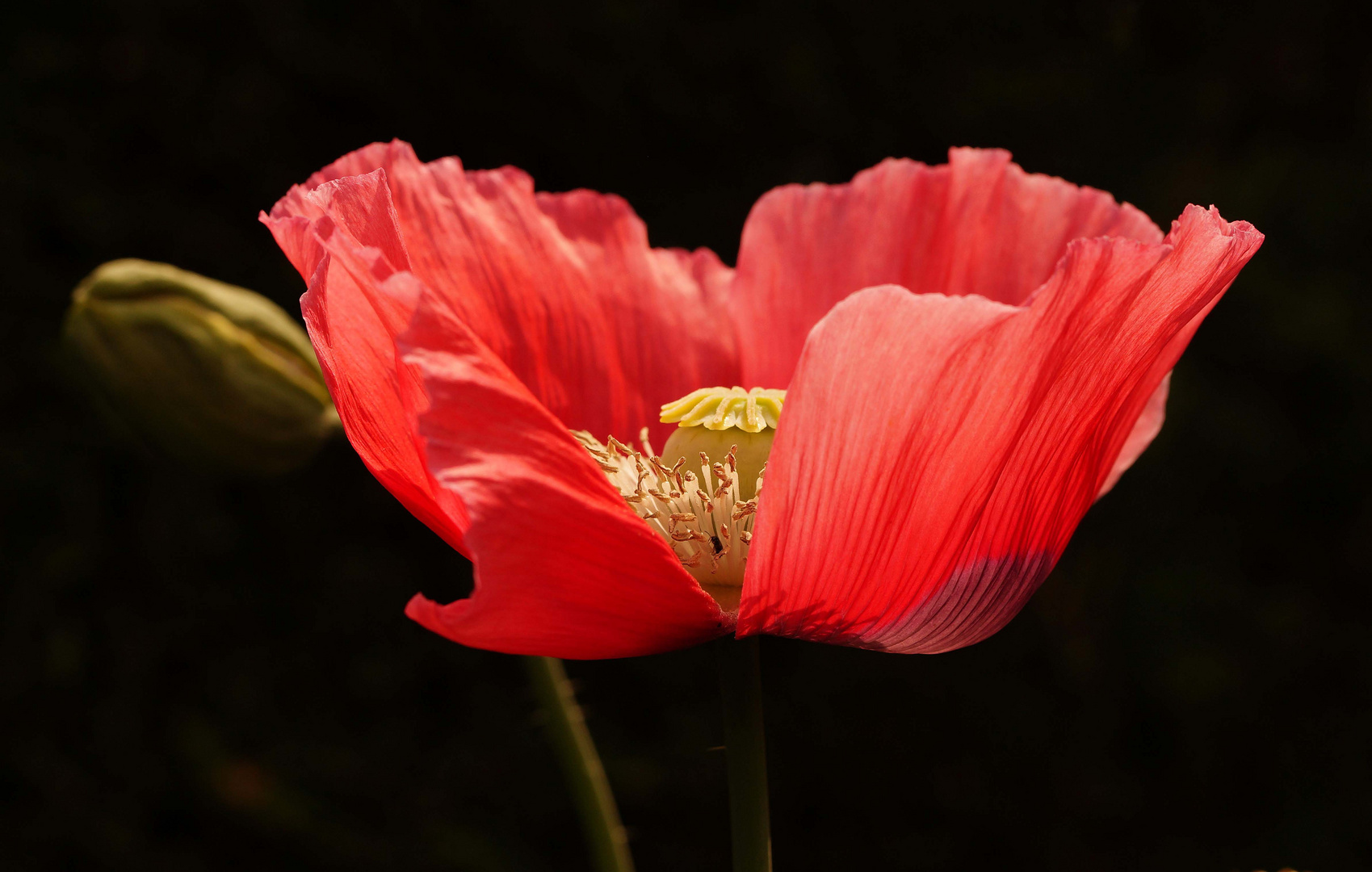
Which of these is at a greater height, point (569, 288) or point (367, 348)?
point (569, 288)

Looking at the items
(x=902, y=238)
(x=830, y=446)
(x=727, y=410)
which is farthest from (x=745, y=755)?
(x=902, y=238)

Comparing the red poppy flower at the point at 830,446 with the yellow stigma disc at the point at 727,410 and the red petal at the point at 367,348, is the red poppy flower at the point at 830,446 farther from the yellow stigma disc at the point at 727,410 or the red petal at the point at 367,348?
the yellow stigma disc at the point at 727,410

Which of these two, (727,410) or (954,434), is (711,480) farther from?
(954,434)

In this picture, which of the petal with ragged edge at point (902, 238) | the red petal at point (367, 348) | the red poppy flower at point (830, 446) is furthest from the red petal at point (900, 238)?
the red petal at point (367, 348)

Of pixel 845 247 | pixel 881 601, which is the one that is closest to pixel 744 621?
pixel 881 601

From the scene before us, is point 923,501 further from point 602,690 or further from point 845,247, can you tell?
point 602,690
